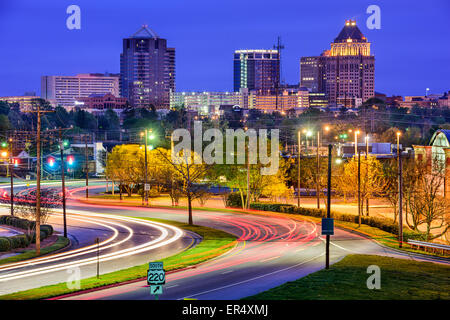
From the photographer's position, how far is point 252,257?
33.4 m

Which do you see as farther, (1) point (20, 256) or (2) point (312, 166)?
(2) point (312, 166)

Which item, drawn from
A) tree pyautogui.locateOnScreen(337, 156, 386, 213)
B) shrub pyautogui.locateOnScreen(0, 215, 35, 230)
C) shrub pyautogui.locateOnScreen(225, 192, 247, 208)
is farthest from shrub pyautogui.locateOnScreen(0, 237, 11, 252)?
tree pyautogui.locateOnScreen(337, 156, 386, 213)

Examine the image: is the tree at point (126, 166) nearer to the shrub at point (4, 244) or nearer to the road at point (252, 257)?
the road at point (252, 257)

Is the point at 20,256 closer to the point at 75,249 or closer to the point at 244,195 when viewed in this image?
the point at 75,249

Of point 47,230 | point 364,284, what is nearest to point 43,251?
point 47,230

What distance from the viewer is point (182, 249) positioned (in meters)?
36.8

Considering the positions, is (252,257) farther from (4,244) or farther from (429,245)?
(4,244)

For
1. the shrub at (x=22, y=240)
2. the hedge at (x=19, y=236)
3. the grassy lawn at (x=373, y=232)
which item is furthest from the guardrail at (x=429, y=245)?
the hedge at (x=19, y=236)

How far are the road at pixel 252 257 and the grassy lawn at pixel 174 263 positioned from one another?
2.55ft

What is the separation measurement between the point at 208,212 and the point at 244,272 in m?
31.6

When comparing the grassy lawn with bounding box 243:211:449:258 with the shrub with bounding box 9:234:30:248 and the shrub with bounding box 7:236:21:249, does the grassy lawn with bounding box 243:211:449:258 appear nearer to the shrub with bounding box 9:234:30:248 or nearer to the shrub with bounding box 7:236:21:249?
the shrub with bounding box 9:234:30:248

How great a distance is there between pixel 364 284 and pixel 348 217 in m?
28.6

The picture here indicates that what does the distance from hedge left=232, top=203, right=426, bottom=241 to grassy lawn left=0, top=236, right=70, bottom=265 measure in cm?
2486
